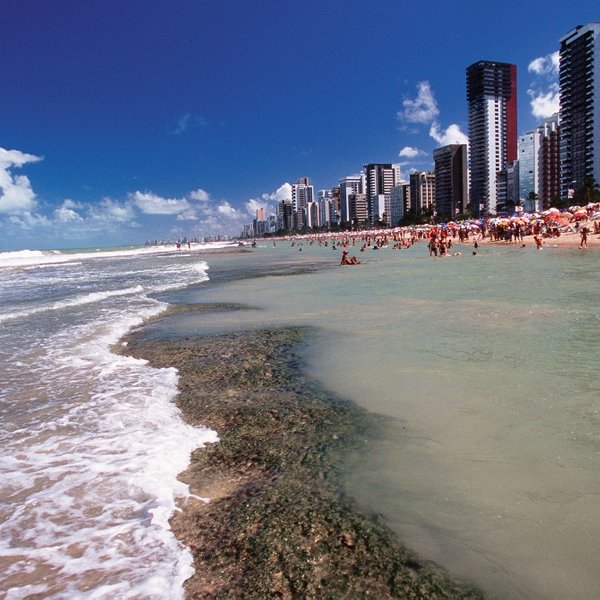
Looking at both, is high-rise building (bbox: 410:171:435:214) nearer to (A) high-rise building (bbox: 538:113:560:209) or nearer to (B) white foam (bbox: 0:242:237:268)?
(A) high-rise building (bbox: 538:113:560:209)

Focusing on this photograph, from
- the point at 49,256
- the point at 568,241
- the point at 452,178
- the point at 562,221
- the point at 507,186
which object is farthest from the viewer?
the point at 452,178

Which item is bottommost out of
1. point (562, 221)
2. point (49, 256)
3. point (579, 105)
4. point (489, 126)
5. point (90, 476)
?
point (90, 476)

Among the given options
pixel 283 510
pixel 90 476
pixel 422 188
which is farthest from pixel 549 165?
pixel 90 476

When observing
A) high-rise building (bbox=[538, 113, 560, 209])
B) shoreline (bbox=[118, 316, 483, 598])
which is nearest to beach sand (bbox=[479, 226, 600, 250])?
shoreline (bbox=[118, 316, 483, 598])

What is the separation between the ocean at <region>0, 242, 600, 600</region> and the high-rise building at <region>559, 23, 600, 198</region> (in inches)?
4570

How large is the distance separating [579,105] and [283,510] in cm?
13491

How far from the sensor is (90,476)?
4.16m

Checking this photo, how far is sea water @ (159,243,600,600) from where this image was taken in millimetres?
2826

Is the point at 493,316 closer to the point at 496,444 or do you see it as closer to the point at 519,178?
the point at 496,444

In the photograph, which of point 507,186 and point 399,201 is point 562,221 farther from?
point 399,201

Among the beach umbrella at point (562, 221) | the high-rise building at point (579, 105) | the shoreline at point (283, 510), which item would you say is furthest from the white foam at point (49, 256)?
the high-rise building at point (579, 105)

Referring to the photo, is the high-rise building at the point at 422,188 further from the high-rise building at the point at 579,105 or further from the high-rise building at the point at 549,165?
the high-rise building at the point at 579,105

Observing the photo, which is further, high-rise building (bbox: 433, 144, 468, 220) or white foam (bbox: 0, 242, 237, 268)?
high-rise building (bbox: 433, 144, 468, 220)

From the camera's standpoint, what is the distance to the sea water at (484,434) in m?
2.83
